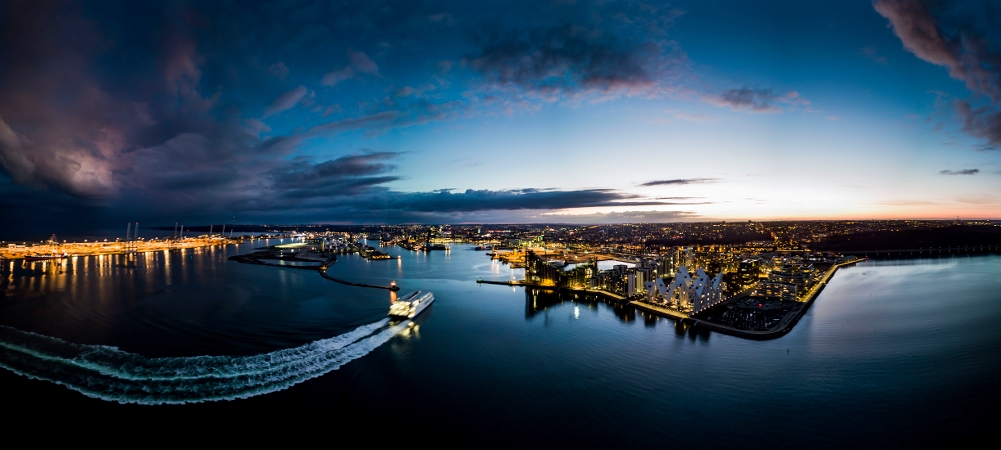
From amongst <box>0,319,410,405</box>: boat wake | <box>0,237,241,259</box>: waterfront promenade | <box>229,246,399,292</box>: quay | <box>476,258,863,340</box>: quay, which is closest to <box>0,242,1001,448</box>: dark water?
<box>0,319,410,405</box>: boat wake

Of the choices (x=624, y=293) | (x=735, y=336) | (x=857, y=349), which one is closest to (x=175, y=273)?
(x=624, y=293)

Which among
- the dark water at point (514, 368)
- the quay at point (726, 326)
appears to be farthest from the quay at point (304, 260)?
the quay at point (726, 326)

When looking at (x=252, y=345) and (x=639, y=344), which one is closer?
(x=252, y=345)

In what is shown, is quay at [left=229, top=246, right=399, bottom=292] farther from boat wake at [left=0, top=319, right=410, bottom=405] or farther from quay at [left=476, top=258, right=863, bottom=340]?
boat wake at [left=0, top=319, right=410, bottom=405]

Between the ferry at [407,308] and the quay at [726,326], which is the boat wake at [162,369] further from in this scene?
the quay at [726,326]

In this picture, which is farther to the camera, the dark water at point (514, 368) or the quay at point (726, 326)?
the quay at point (726, 326)

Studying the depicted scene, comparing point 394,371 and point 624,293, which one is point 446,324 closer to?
point 394,371
